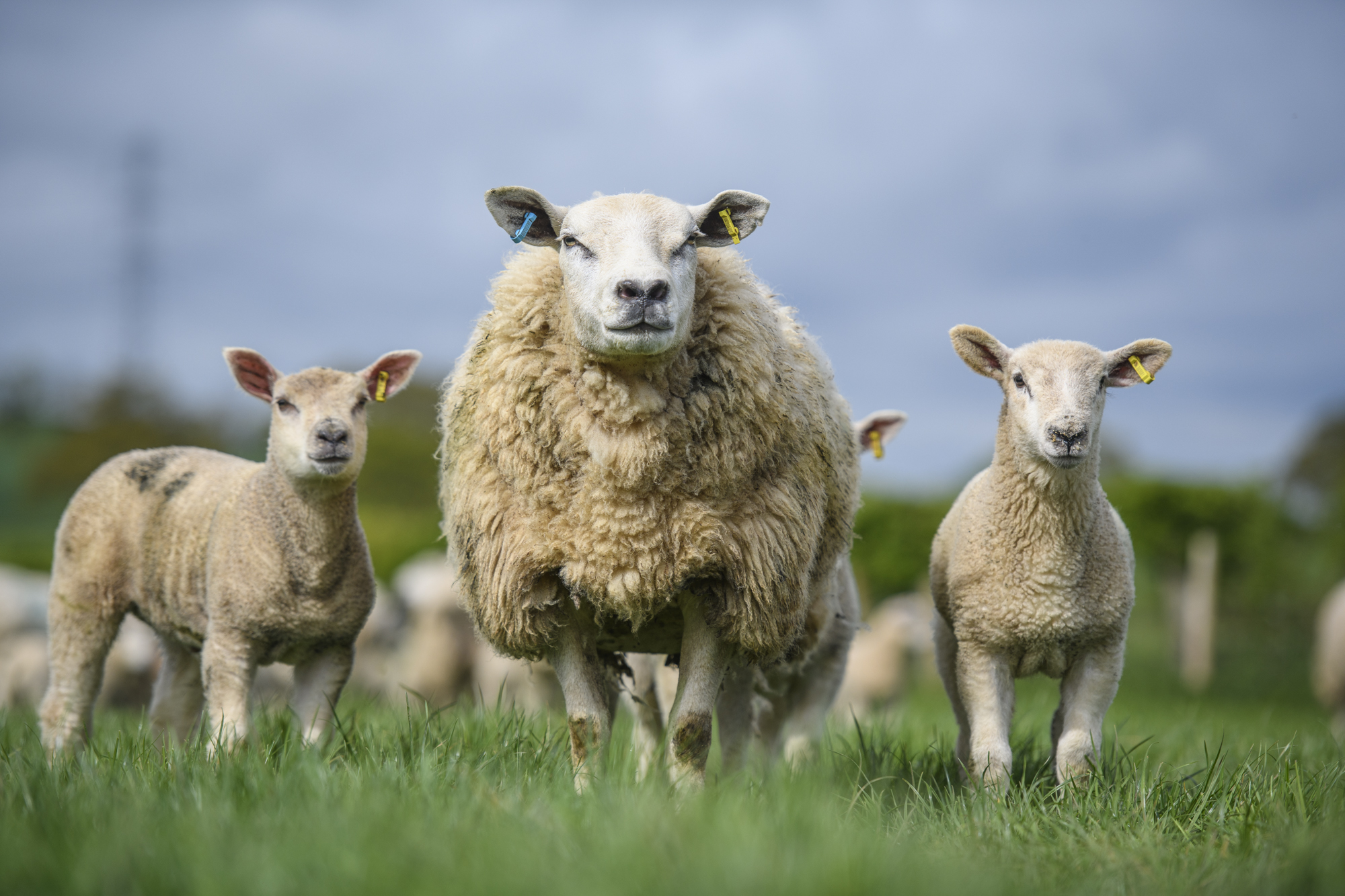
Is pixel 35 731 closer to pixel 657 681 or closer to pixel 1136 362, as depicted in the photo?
pixel 657 681

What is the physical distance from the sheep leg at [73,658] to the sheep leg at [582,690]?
2.35 meters

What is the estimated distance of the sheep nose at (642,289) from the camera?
3314mm

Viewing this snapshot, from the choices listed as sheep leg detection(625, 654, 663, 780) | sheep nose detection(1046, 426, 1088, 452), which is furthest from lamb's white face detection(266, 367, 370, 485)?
sheep nose detection(1046, 426, 1088, 452)

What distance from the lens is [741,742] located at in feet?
15.6

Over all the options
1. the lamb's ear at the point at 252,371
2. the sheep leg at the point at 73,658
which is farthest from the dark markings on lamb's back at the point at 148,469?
the lamb's ear at the point at 252,371

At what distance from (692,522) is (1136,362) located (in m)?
1.95

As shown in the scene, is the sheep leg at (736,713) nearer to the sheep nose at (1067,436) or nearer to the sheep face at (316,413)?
the sheep nose at (1067,436)

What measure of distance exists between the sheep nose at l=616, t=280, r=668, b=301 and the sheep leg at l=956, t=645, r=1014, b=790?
6.11 feet

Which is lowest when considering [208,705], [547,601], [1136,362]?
[208,705]

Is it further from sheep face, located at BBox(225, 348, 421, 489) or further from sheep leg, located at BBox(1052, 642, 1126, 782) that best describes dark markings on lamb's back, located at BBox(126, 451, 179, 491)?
sheep leg, located at BBox(1052, 642, 1126, 782)

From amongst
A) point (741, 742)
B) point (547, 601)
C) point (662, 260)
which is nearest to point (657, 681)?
point (741, 742)

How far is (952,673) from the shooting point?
4418mm

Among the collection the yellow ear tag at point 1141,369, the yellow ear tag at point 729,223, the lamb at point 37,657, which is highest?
the yellow ear tag at point 729,223

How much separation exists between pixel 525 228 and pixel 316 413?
118 cm
